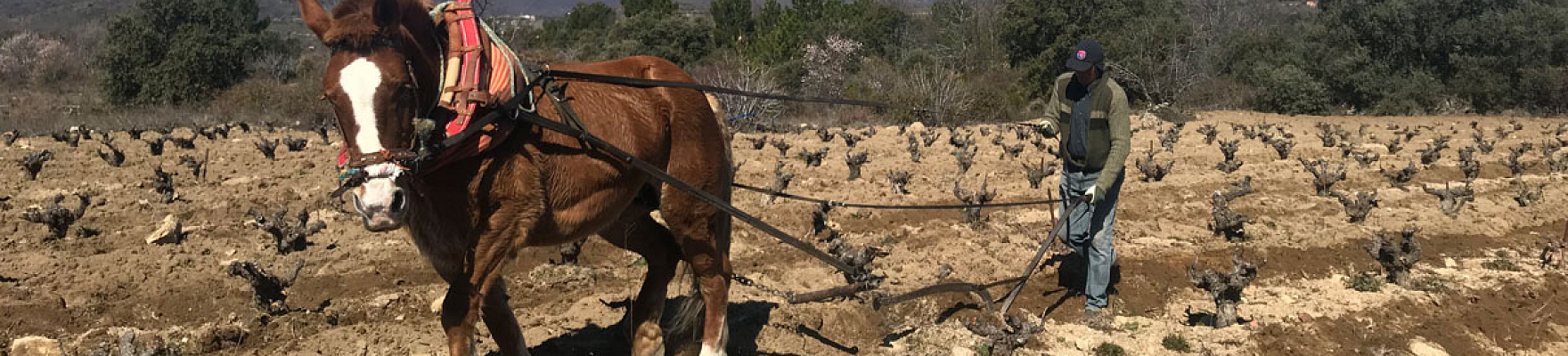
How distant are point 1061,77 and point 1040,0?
3380 cm

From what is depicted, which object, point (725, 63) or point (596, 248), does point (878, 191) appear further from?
point (725, 63)

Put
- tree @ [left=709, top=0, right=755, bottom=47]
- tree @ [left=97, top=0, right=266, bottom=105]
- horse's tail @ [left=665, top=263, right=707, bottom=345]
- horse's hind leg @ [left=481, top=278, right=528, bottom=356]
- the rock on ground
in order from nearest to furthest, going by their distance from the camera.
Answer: horse's hind leg @ [left=481, top=278, right=528, bottom=356], horse's tail @ [left=665, top=263, right=707, bottom=345], the rock on ground, tree @ [left=97, top=0, right=266, bottom=105], tree @ [left=709, top=0, right=755, bottom=47]

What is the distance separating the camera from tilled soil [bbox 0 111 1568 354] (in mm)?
5461

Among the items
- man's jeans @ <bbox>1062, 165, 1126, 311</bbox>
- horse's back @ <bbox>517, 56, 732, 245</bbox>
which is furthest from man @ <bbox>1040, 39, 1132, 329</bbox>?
horse's back @ <bbox>517, 56, 732, 245</bbox>

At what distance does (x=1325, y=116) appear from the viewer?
101 feet

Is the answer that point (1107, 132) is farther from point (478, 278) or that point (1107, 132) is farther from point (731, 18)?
point (731, 18)

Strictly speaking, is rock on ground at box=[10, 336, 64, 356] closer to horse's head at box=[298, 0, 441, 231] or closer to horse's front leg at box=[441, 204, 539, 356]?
horse's front leg at box=[441, 204, 539, 356]

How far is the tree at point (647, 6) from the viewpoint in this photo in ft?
158

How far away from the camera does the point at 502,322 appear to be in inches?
155

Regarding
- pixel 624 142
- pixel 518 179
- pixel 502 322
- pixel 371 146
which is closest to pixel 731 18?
pixel 624 142

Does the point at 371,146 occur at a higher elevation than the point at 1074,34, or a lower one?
higher

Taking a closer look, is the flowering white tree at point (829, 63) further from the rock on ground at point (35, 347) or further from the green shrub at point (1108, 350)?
the rock on ground at point (35, 347)

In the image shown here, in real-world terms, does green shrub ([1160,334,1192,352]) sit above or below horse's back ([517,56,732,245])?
below

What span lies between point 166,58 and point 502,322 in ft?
128
